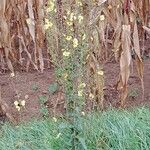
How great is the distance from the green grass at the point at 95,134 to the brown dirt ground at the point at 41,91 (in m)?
0.57

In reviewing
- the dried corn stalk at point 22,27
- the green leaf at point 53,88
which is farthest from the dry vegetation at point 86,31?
the green leaf at point 53,88

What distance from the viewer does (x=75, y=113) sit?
264 cm

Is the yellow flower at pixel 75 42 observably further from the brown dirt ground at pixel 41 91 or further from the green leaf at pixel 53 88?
the green leaf at pixel 53 88

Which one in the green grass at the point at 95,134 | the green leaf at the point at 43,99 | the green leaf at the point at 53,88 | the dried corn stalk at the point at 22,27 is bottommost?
the green leaf at the point at 43,99

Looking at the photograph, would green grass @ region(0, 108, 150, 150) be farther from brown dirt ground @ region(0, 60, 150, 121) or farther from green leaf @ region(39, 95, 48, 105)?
green leaf @ region(39, 95, 48, 105)

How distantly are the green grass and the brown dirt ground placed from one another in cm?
57

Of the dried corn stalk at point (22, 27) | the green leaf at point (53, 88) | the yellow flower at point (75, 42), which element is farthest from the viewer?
the green leaf at point (53, 88)

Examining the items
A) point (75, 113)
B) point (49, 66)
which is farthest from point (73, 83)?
point (49, 66)

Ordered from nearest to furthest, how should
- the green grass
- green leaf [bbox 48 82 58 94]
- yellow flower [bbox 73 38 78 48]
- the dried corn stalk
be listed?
yellow flower [bbox 73 38 78 48], the green grass, the dried corn stalk, green leaf [bbox 48 82 58 94]

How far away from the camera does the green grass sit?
268 centimetres

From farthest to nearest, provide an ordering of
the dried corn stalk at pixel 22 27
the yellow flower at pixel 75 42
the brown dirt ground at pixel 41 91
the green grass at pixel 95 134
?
the brown dirt ground at pixel 41 91 < the dried corn stalk at pixel 22 27 < the green grass at pixel 95 134 < the yellow flower at pixel 75 42

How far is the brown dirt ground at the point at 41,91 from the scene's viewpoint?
12.8ft

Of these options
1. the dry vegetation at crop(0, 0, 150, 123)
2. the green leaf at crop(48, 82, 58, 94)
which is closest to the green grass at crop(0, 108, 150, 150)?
the dry vegetation at crop(0, 0, 150, 123)

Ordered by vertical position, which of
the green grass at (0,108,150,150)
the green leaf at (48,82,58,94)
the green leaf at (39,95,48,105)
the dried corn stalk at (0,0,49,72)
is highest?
the dried corn stalk at (0,0,49,72)
